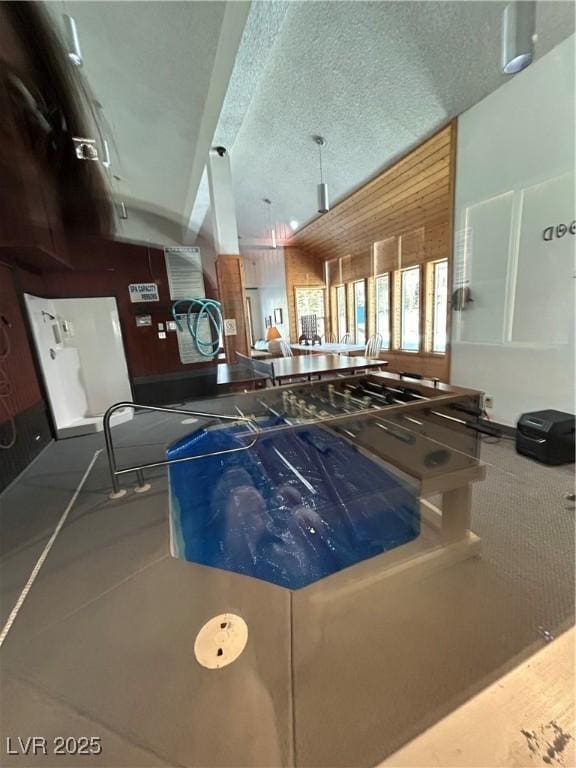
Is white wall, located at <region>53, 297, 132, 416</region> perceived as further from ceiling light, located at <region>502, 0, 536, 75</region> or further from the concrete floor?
ceiling light, located at <region>502, 0, 536, 75</region>

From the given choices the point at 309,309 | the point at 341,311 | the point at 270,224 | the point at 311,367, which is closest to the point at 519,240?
the point at 311,367

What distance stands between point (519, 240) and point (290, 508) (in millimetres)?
3365

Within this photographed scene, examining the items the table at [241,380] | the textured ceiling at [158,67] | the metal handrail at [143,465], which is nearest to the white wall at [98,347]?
the table at [241,380]

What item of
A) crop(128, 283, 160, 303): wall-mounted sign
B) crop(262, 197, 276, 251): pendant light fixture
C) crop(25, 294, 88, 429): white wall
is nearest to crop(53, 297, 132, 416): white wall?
crop(25, 294, 88, 429): white wall

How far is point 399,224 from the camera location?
223 inches

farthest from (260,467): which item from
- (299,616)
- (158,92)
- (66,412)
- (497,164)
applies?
(497,164)

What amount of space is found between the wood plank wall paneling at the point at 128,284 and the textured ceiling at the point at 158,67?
1680 mm

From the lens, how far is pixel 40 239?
9.29ft

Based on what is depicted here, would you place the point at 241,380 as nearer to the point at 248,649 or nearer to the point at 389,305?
the point at 248,649

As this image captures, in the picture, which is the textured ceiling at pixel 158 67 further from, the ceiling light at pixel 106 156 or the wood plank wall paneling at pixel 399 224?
the wood plank wall paneling at pixel 399 224

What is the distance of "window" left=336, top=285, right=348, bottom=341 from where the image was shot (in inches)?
326

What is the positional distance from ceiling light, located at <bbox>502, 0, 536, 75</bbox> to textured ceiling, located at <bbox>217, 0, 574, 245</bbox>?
0.21 metres

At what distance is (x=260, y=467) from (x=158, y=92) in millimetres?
3188

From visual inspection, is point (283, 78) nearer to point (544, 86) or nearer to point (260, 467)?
point (544, 86)
